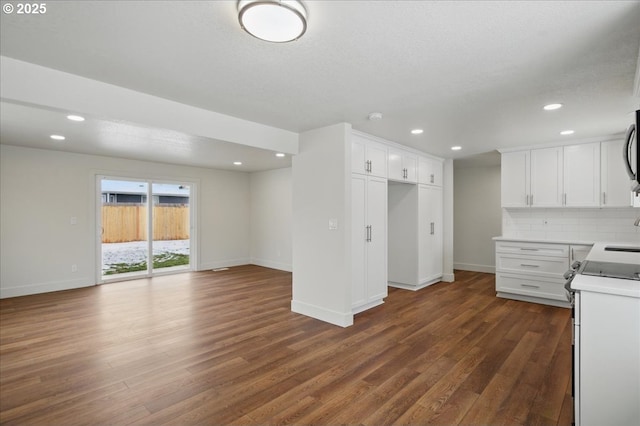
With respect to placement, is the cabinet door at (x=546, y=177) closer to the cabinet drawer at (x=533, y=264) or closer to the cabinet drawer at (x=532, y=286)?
the cabinet drawer at (x=533, y=264)

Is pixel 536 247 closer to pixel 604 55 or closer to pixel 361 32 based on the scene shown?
pixel 604 55

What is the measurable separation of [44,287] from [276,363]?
4.96 meters

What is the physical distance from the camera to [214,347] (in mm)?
3188

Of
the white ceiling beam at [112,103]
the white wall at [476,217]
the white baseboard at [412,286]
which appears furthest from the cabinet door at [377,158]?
the white wall at [476,217]

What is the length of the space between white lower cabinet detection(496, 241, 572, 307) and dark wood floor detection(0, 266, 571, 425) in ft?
0.89

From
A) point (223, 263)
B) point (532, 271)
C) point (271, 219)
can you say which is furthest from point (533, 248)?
point (223, 263)

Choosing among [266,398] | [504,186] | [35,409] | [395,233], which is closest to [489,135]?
[504,186]

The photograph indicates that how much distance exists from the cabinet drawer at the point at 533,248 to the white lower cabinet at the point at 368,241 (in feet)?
6.47

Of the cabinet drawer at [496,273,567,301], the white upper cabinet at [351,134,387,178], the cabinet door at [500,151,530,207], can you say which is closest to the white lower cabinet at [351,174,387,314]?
the white upper cabinet at [351,134,387,178]

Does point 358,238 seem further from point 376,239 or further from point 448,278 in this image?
point 448,278

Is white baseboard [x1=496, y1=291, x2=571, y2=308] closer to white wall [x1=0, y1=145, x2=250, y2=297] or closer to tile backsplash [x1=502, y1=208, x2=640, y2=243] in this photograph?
tile backsplash [x1=502, y1=208, x2=640, y2=243]

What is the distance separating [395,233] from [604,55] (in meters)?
3.83

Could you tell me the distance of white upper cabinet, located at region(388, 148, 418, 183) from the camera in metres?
4.83

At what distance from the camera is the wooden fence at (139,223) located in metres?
6.24
